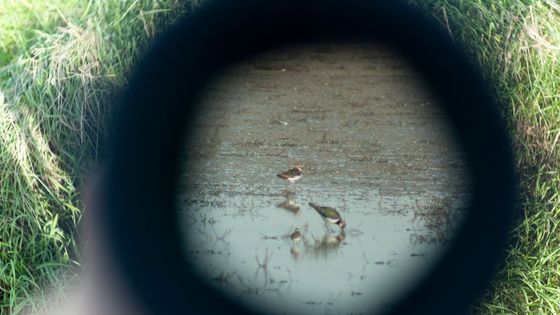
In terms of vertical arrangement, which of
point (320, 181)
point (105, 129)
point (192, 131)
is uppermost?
point (105, 129)

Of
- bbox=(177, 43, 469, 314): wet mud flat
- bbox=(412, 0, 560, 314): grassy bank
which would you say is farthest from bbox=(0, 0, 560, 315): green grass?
bbox=(177, 43, 469, 314): wet mud flat

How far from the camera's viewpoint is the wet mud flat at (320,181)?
3.14 metres

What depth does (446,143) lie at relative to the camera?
3297 mm

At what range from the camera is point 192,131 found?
331 centimetres

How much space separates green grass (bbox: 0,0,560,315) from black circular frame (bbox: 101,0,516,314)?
0.08 meters

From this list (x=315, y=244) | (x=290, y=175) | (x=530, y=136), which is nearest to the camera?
(x=530, y=136)

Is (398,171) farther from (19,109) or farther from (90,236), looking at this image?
(19,109)

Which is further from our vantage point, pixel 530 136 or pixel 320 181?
pixel 320 181

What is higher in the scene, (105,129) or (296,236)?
(105,129)

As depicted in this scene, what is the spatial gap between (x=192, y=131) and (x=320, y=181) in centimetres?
64

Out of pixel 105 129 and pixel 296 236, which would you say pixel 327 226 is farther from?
pixel 105 129

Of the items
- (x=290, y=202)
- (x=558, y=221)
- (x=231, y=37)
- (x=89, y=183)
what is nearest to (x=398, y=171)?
(x=290, y=202)

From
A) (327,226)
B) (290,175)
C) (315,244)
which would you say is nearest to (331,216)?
(327,226)

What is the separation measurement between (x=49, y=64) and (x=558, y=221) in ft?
7.10
